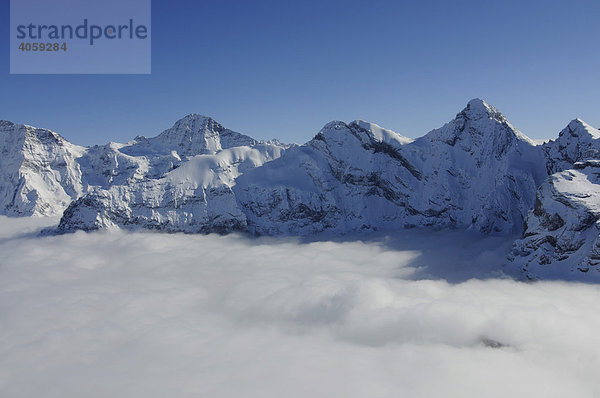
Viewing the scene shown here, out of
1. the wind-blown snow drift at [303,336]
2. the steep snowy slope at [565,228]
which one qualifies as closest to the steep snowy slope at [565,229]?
the steep snowy slope at [565,228]

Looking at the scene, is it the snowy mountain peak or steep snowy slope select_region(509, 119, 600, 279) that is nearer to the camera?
steep snowy slope select_region(509, 119, 600, 279)

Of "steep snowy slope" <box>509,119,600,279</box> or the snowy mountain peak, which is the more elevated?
the snowy mountain peak

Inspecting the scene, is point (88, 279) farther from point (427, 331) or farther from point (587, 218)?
point (587, 218)

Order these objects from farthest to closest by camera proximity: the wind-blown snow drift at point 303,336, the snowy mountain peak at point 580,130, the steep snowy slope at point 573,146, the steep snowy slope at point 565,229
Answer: the snowy mountain peak at point 580,130 → the steep snowy slope at point 573,146 → the steep snowy slope at point 565,229 → the wind-blown snow drift at point 303,336

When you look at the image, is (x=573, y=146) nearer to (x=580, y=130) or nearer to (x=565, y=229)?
(x=580, y=130)

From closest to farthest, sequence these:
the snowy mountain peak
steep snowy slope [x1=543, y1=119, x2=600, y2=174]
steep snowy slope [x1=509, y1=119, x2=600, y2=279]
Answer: steep snowy slope [x1=509, y1=119, x2=600, y2=279] → steep snowy slope [x1=543, y1=119, x2=600, y2=174] → the snowy mountain peak

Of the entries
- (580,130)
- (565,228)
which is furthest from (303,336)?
(580,130)

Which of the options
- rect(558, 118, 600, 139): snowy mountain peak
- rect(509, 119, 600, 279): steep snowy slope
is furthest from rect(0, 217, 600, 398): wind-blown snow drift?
rect(558, 118, 600, 139): snowy mountain peak

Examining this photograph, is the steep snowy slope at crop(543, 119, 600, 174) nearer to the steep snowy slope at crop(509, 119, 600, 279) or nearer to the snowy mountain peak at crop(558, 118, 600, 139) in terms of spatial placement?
the snowy mountain peak at crop(558, 118, 600, 139)

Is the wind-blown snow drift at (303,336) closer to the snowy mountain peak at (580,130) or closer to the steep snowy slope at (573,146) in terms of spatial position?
the steep snowy slope at (573,146)

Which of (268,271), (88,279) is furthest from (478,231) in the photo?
(88,279)
